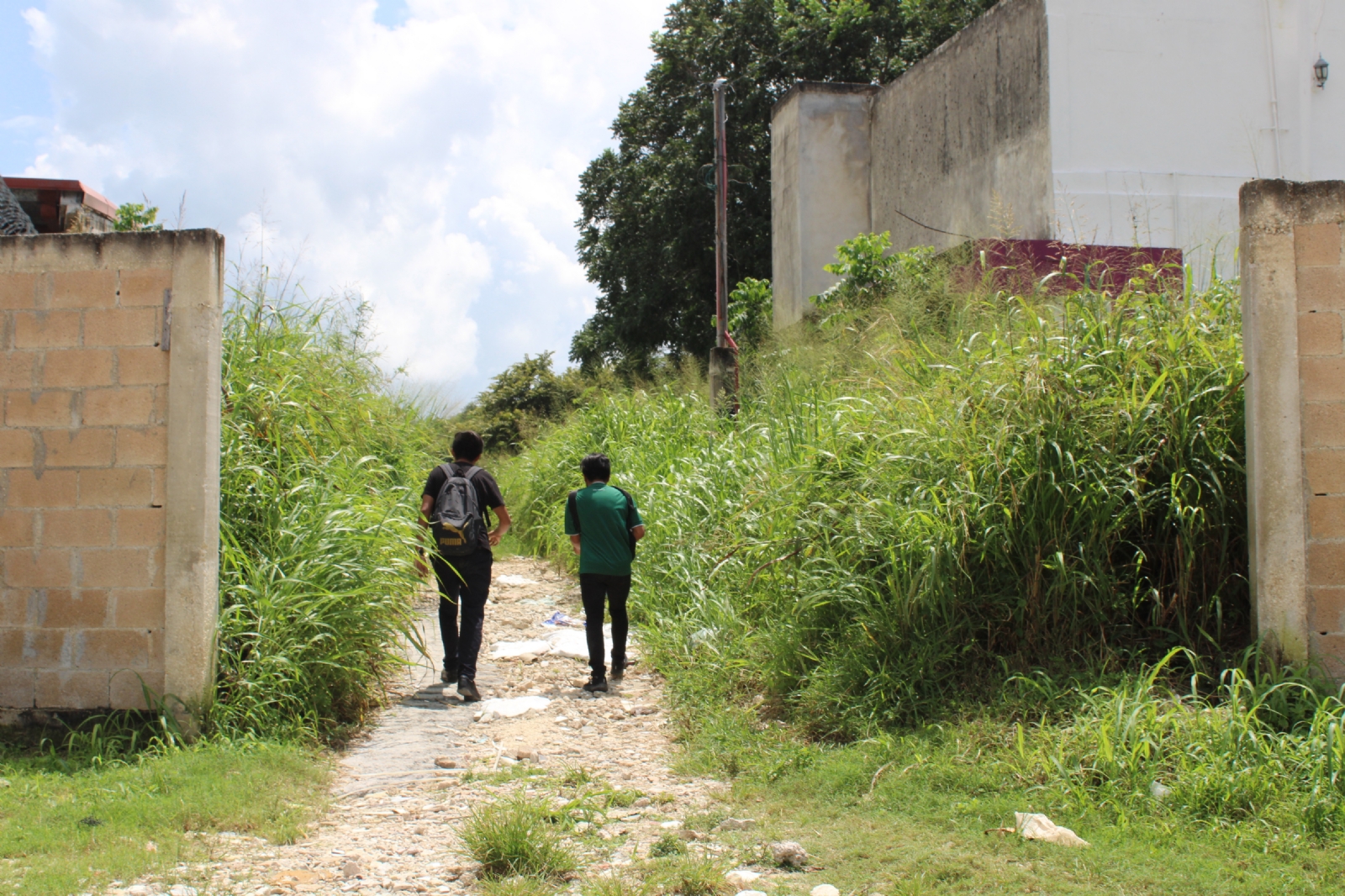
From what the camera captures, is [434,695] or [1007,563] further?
[434,695]

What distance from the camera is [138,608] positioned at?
4938mm

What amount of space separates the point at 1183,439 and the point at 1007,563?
1142 millimetres

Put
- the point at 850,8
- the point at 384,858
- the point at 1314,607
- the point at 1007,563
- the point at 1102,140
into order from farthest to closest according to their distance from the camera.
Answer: the point at 850,8
the point at 1102,140
the point at 1007,563
the point at 1314,607
the point at 384,858

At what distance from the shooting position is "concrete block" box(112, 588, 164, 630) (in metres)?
4.92

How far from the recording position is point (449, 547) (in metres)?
6.27

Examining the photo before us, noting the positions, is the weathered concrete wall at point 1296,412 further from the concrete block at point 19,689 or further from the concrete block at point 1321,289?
the concrete block at point 19,689

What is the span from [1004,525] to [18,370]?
16.5 ft

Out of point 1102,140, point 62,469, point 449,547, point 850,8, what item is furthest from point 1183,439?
point 850,8

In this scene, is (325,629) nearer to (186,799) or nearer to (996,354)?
(186,799)

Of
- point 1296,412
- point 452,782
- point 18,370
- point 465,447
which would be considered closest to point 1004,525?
point 1296,412

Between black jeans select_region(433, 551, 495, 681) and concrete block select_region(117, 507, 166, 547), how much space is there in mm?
1714

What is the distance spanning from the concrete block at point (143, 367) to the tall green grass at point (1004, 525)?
3.33 meters

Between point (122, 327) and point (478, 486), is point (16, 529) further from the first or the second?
point (478, 486)

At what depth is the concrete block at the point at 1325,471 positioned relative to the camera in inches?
188
